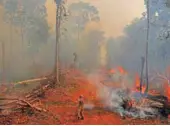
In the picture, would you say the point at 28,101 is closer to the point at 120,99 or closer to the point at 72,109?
the point at 72,109

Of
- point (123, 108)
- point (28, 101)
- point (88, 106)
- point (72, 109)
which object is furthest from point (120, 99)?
point (28, 101)

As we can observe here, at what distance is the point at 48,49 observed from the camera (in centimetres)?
279

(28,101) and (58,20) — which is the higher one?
(58,20)

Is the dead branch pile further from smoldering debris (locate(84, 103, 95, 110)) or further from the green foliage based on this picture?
the green foliage

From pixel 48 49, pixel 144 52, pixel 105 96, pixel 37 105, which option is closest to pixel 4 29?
pixel 48 49

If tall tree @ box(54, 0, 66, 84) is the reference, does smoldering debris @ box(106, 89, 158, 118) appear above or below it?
below

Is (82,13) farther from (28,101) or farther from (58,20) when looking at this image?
(28,101)

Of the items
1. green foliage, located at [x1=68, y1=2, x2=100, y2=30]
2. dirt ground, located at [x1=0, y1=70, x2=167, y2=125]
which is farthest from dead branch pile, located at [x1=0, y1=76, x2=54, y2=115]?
green foliage, located at [x1=68, y1=2, x2=100, y2=30]

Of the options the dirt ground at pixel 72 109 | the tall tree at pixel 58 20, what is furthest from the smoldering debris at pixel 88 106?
the tall tree at pixel 58 20

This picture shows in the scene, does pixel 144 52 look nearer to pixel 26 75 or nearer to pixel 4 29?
pixel 26 75

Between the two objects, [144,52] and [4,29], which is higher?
[4,29]

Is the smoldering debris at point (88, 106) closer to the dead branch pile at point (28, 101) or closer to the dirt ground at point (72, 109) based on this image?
the dirt ground at point (72, 109)

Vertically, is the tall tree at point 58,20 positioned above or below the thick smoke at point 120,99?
above

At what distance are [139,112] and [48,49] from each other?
909 millimetres
